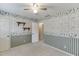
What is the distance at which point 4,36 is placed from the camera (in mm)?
3131

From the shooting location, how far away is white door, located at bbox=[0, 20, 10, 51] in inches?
120

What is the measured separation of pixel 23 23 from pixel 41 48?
3.28ft

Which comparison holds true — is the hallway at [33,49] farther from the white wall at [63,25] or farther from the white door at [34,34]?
the white wall at [63,25]

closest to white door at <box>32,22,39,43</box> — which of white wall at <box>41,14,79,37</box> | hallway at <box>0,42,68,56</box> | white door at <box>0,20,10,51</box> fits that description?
hallway at <box>0,42,68,56</box>

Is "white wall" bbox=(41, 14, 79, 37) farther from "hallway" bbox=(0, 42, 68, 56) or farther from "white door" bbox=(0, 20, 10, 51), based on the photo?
"white door" bbox=(0, 20, 10, 51)

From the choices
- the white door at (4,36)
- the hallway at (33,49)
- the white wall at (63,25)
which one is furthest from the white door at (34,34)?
the white door at (4,36)

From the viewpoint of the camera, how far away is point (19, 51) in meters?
3.07

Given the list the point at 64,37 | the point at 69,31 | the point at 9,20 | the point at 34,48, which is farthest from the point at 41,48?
the point at 9,20

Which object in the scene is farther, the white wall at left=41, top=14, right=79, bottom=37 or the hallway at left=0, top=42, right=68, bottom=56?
the white wall at left=41, top=14, right=79, bottom=37

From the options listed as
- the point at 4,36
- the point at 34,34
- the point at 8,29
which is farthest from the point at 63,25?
the point at 4,36

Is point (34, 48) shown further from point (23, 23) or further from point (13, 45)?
point (23, 23)

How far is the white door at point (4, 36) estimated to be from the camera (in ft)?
9.96

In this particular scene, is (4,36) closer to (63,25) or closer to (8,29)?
(8,29)

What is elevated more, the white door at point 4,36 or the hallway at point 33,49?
the white door at point 4,36
